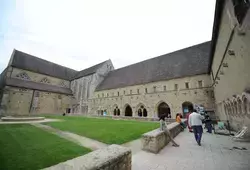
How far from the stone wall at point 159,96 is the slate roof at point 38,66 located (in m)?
17.9

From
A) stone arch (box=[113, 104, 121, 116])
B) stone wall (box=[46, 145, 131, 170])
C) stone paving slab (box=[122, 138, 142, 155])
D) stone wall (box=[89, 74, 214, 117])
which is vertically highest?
stone wall (box=[89, 74, 214, 117])

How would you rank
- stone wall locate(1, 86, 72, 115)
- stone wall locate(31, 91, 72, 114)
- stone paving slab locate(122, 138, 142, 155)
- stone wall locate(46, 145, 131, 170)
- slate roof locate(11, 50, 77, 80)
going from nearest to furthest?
1. stone wall locate(46, 145, 131, 170)
2. stone paving slab locate(122, 138, 142, 155)
3. stone wall locate(1, 86, 72, 115)
4. stone wall locate(31, 91, 72, 114)
5. slate roof locate(11, 50, 77, 80)

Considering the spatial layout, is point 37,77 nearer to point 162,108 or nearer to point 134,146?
point 162,108

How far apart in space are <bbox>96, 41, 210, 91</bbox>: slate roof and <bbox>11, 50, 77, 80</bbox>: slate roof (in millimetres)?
18197

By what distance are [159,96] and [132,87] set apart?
592 centimetres

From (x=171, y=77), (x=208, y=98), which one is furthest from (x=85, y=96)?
(x=208, y=98)

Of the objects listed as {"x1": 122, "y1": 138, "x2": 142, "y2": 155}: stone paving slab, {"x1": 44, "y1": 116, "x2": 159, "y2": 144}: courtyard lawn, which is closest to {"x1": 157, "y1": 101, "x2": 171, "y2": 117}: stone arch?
{"x1": 44, "y1": 116, "x2": 159, "y2": 144}: courtyard lawn

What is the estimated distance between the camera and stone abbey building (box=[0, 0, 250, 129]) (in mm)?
14617

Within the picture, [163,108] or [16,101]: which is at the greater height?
[16,101]

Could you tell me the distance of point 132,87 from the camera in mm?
22750

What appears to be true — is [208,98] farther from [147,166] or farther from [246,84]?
[147,166]

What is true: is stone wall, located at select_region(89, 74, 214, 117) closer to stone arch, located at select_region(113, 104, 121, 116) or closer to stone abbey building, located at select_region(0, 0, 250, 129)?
stone abbey building, located at select_region(0, 0, 250, 129)

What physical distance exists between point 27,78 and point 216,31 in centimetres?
3596

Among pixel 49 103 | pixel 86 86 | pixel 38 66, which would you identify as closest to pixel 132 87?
pixel 86 86
